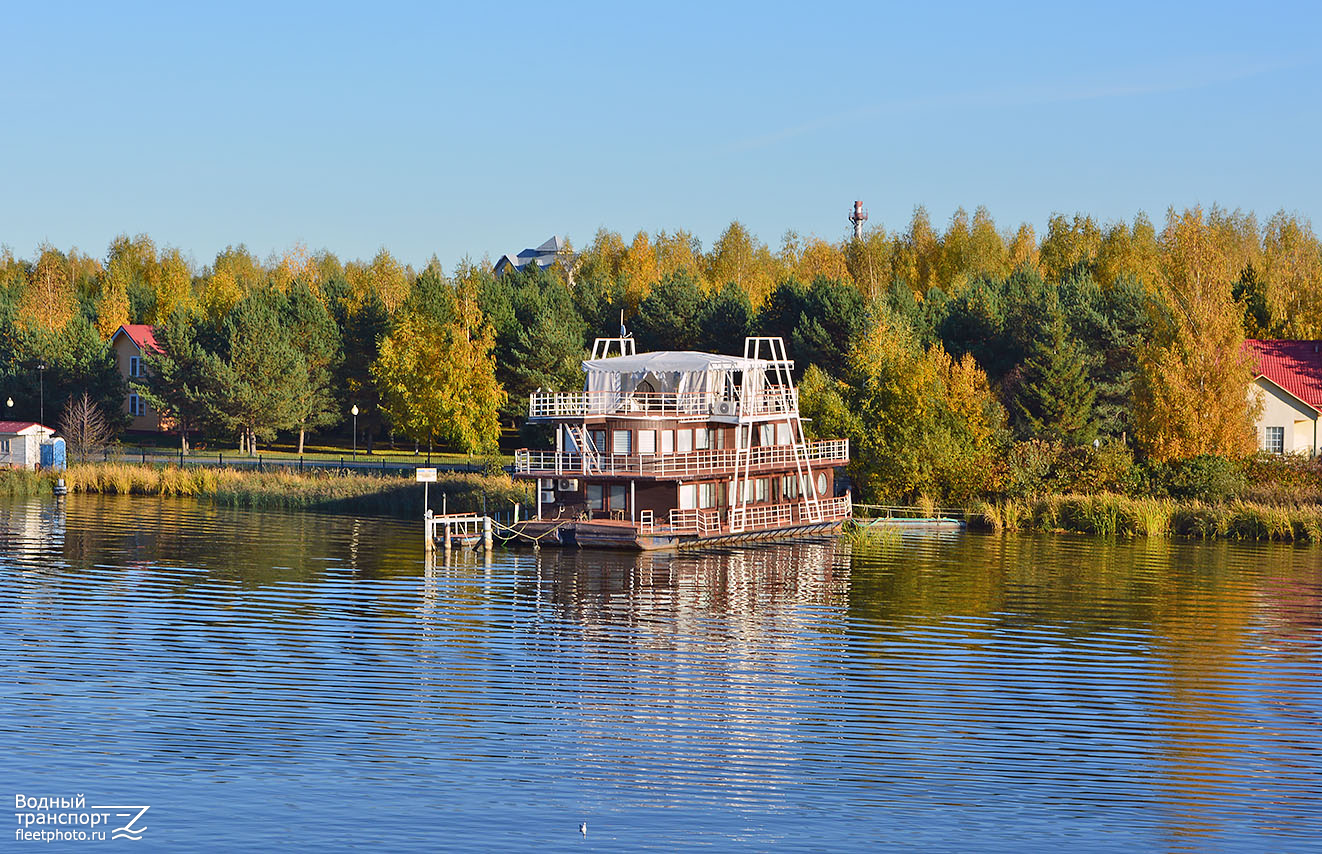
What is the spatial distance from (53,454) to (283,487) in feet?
66.6

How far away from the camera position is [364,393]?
10962 centimetres

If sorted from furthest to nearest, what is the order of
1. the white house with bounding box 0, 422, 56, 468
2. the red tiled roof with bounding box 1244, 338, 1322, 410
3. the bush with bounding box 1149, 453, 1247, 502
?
the white house with bounding box 0, 422, 56, 468 → the red tiled roof with bounding box 1244, 338, 1322, 410 → the bush with bounding box 1149, 453, 1247, 502

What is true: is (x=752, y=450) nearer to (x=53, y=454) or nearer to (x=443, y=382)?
(x=443, y=382)

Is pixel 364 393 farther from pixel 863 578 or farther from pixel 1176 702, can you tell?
pixel 1176 702

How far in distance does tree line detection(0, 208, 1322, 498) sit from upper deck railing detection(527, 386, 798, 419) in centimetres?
1293

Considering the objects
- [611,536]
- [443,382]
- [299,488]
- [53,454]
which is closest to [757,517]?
[611,536]

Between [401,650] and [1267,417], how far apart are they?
58426 millimetres

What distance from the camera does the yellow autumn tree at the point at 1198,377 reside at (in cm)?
7381

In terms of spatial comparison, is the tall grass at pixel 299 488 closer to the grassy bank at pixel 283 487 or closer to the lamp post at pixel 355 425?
the grassy bank at pixel 283 487

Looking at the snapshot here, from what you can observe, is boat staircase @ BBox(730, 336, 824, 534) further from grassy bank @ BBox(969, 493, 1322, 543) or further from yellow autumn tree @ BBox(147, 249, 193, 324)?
yellow autumn tree @ BBox(147, 249, 193, 324)

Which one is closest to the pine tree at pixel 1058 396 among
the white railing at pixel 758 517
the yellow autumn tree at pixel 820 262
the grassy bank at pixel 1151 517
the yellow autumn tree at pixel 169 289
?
the grassy bank at pixel 1151 517

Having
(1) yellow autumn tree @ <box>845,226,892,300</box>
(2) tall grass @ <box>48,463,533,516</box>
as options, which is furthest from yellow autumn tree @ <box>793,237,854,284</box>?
(2) tall grass @ <box>48,463,533,516</box>

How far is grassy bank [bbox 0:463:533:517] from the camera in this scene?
76.4 metres

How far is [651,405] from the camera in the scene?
64938mm
